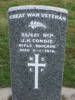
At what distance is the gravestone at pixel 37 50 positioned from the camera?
3.07m

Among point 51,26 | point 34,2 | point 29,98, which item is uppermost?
point 34,2

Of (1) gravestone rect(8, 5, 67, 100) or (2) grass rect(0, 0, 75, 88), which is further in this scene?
(2) grass rect(0, 0, 75, 88)

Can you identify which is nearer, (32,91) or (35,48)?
(35,48)

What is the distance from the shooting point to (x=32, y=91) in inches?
140

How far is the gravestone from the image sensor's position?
3.07 meters

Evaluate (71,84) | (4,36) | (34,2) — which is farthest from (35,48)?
(34,2)

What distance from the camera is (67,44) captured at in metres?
5.62

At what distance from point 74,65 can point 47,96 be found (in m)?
1.46

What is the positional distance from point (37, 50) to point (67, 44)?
2466 mm

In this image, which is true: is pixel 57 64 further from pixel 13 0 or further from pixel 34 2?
pixel 13 0

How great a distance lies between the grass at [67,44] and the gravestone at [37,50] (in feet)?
2.55

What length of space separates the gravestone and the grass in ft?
2.55

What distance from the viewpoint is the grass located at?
4.45 m

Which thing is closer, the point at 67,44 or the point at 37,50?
the point at 37,50
